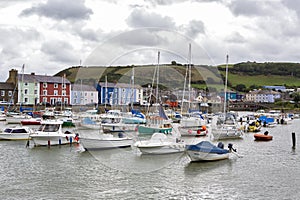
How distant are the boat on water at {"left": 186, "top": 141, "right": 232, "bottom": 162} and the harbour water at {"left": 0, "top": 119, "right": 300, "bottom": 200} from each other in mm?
466

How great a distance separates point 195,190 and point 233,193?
69.4 inches

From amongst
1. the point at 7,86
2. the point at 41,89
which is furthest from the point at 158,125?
the point at 7,86

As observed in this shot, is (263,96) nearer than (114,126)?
No

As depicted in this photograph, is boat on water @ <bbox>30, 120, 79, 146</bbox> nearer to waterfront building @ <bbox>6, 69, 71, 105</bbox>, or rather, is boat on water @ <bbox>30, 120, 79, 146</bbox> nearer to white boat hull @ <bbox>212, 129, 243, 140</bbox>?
white boat hull @ <bbox>212, 129, 243, 140</bbox>

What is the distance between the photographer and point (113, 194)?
1797 cm

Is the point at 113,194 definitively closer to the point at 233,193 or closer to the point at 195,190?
the point at 195,190

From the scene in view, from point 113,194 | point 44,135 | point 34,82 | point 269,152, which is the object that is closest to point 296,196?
point 113,194

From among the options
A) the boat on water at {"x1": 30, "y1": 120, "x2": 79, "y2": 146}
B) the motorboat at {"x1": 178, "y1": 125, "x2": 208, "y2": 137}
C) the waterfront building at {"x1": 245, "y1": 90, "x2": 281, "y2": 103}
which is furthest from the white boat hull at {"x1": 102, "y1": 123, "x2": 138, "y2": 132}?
the waterfront building at {"x1": 245, "y1": 90, "x2": 281, "y2": 103}

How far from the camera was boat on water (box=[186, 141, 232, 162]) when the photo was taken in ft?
83.2

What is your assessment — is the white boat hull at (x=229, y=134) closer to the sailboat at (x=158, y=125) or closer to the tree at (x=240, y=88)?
the sailboat at (x=158, y=125)

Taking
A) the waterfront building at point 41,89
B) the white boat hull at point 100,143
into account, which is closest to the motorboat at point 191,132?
the white boat hull at point 100,143

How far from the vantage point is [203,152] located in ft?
83.7

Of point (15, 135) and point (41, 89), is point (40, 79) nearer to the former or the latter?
point (41, 89)

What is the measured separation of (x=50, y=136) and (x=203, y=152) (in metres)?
13.7
